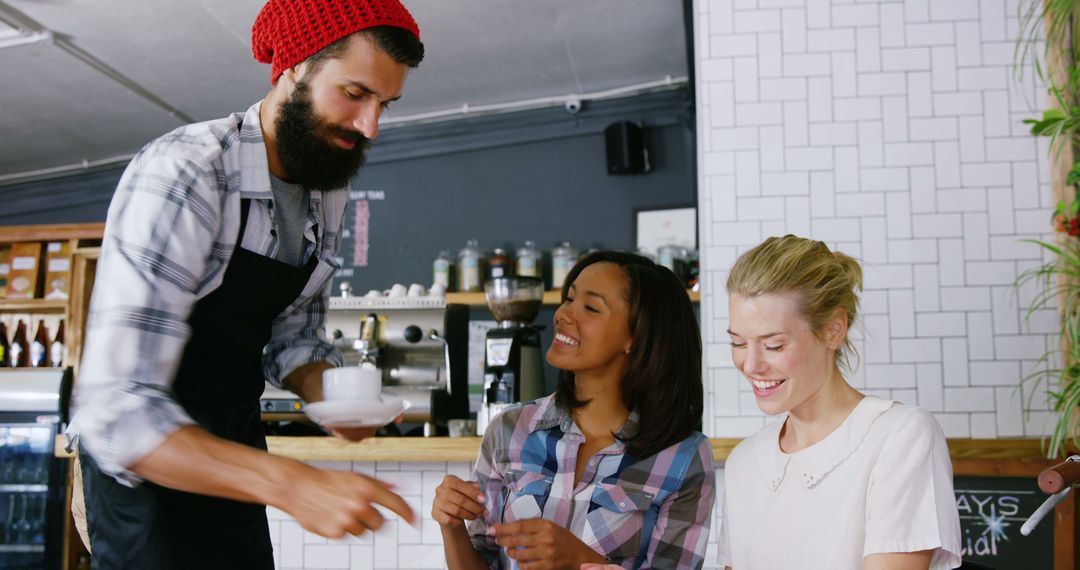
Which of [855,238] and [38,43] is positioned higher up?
[38,43]

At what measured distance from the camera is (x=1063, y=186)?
261 cm

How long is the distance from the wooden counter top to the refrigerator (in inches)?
91.7

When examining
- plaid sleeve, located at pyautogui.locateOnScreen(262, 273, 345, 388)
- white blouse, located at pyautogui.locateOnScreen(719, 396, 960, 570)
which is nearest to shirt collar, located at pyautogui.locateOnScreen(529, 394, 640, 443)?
white blouse, located at pyautogui.locateOnScreen(719, 396, 960, 570)

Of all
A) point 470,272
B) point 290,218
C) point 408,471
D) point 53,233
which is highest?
point 53,233

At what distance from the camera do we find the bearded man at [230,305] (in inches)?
40.3

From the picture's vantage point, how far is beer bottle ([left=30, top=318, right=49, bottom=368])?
5.28 meters

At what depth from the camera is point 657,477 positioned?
6.05ft

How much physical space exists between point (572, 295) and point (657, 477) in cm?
47

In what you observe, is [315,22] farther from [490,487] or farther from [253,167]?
[490,487]

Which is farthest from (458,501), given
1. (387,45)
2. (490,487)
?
(387,45)

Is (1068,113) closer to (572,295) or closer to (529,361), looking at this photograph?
(572,295)

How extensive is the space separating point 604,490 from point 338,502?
97 centimetres

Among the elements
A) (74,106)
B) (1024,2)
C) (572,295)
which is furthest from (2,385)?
(1024,2)

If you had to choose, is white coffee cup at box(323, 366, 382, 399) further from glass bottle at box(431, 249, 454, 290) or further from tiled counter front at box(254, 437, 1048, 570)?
glass bottle at box(431, 249, 454, 290)
